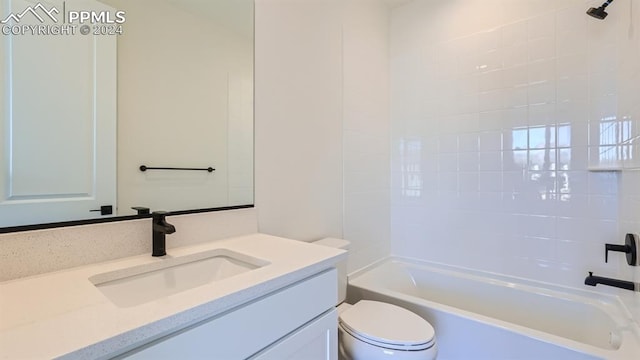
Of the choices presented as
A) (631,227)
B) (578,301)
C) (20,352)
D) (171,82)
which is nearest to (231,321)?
(20,352)

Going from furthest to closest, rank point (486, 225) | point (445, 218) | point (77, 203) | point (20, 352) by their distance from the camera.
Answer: point (445, 218)
point (486, 225)
point (77, 203)
point (20, 352)

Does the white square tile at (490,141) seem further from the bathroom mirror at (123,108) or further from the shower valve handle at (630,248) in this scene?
the bathroom mirror at (123,108)

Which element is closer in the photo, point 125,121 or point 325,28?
point 125,121

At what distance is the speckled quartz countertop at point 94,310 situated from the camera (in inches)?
19.1

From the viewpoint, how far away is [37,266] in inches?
31.6

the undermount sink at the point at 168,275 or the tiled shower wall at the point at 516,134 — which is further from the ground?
the tiled shower wall at the point at 516,134

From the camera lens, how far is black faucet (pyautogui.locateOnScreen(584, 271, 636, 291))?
1.46 metres

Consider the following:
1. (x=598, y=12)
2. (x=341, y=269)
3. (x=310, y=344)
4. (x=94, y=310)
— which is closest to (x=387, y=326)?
(x=341, y=269)

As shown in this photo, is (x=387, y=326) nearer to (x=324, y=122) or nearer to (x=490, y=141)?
(x=324, y=122)

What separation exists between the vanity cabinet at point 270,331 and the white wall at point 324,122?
1.98ft

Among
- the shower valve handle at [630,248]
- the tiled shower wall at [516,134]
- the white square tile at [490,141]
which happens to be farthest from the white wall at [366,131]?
the shower valve handle at [630,248]

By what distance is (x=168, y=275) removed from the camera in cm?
98

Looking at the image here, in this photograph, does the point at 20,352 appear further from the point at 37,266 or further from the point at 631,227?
the point at 631,227

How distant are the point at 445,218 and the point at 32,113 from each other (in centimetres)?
229
